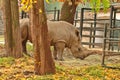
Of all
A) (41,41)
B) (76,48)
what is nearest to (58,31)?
(76,48)

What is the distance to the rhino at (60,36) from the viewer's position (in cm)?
1323

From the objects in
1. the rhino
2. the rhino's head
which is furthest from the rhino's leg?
the rhino's head

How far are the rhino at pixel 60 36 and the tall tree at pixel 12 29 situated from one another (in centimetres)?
131

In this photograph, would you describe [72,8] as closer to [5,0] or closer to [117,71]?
[5,0]

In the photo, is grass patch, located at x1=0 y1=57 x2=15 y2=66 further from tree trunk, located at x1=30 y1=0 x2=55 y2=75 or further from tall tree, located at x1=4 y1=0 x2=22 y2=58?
tree trunk, located at x1=30 y1=0 x2=55 y2=75

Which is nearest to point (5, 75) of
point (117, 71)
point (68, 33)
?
point (117, 71)

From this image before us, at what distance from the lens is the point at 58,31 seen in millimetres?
13297

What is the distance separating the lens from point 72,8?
16156 millimetres

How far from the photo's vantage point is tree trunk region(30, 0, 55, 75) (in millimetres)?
8891

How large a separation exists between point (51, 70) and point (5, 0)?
4137mm

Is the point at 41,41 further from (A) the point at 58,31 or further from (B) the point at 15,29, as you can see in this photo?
(A) the point at 58,31

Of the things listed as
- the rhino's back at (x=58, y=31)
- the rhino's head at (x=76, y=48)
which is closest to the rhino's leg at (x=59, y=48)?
the rhino's back at (x=58, y=31)

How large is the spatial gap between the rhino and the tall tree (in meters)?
1.31

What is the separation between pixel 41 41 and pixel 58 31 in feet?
14.4
